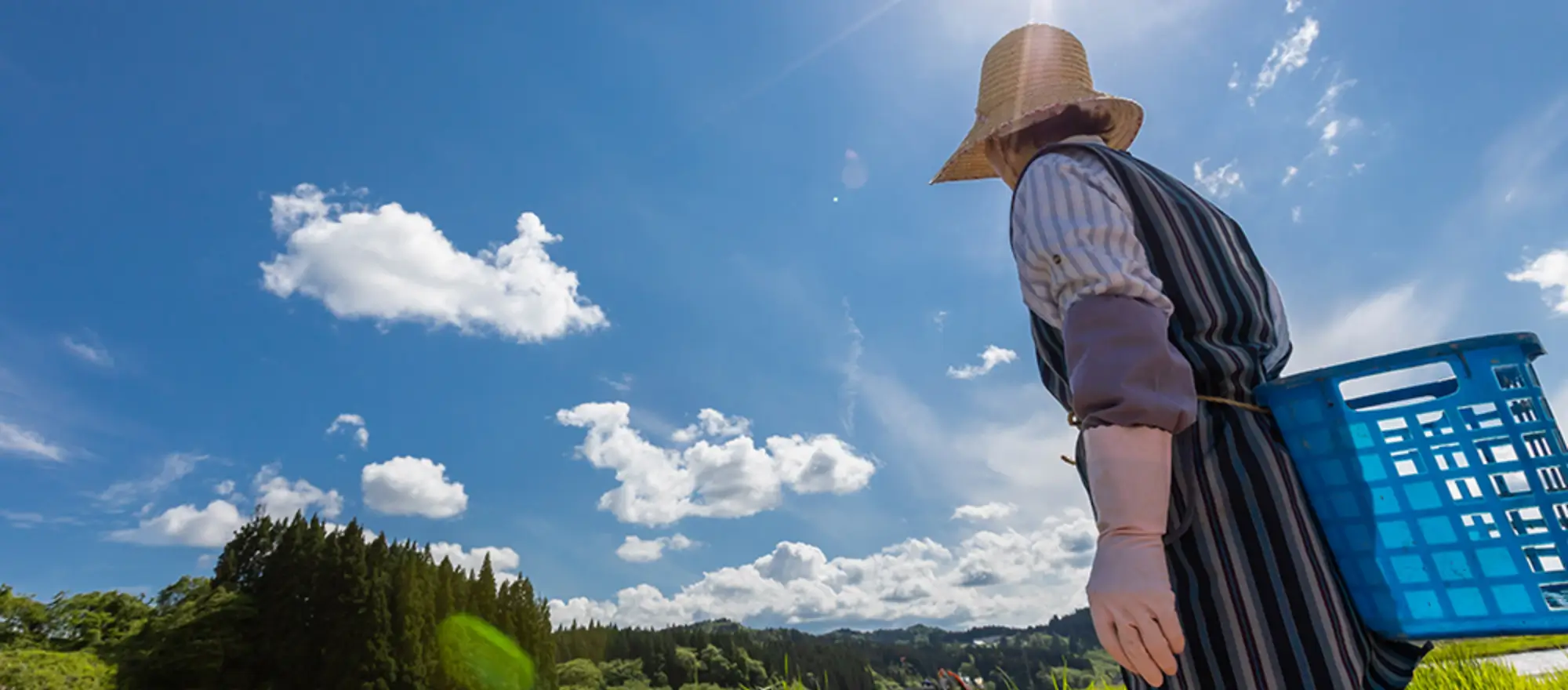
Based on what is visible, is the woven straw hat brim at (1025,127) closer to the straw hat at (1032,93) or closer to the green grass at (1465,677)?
the straw hat at (1032,93)

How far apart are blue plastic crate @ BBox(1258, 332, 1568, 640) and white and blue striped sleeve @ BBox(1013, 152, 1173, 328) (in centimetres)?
34

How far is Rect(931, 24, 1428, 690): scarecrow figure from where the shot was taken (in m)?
1.37

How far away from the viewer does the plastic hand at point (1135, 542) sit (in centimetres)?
136

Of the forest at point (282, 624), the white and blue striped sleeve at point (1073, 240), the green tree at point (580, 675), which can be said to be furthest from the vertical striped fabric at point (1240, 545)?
the green tree at point (580, 675)

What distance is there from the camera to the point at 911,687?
3.46 meters

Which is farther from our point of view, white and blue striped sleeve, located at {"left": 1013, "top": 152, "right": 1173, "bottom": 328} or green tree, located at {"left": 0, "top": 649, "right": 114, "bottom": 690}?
green tree, located at {"left": 0, "top": 649, "right": 114, "bottom": 690}

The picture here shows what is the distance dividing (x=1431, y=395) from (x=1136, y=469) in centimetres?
48

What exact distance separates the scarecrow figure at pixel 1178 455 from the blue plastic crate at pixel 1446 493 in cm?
7

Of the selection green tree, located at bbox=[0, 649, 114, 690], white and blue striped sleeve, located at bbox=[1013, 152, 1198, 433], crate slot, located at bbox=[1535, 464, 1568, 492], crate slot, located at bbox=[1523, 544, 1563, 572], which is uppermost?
green tree, located at bbox=[0, 649, 114, 690]

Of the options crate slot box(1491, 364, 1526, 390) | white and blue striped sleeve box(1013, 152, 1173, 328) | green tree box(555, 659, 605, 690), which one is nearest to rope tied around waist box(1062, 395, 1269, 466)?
white and blue striped sleeve box(1013, 152, 1173, 328)

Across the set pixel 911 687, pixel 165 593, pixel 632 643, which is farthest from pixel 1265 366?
pixel 632 643

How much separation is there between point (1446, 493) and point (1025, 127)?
111 cm

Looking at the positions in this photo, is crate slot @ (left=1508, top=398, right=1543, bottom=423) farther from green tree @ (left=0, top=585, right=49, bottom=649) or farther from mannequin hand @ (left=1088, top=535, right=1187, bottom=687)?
green tree @ (left=0, top=585, right=49, bottom=649)

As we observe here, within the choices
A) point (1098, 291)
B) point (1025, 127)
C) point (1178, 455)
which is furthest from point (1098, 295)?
point (1025, 127)
